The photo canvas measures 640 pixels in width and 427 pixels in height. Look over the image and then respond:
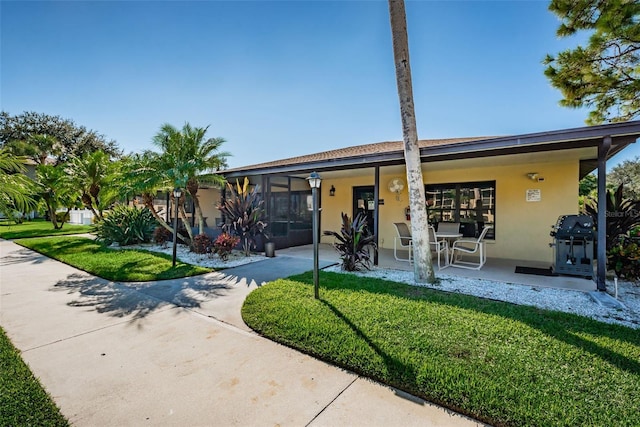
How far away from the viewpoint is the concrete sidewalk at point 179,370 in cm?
222

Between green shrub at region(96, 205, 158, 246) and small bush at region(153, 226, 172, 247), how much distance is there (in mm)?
695

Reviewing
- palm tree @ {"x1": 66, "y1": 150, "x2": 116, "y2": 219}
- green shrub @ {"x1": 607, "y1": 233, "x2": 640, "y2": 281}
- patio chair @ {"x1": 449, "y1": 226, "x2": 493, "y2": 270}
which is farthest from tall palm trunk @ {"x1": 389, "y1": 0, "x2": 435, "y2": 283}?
palm tree @ {"x1": 66, "y1": 150, "x2": 116, "y2": 219}

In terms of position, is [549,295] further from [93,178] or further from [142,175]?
[93,178]

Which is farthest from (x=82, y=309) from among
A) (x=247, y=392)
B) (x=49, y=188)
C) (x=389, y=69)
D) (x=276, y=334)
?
(x=49, y=188)

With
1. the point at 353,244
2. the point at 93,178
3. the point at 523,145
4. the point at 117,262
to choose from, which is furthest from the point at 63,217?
the point at 523,145

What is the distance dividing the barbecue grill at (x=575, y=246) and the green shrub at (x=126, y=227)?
42.9 feet

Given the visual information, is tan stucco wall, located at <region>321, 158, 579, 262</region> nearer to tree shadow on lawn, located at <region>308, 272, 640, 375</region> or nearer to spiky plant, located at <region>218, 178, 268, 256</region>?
tree shadow on lawn, located at <region>308, 272, 640, 375</region>

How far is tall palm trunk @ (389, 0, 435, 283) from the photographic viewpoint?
5.49m

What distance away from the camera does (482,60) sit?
8.58 m

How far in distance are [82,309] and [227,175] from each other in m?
7.19

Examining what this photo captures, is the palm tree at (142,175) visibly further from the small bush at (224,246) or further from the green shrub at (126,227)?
the small bush at (224,246)

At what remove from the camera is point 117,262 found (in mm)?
7727

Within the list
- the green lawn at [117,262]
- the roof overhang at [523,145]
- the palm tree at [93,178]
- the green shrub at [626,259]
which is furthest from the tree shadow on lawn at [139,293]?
the green shrub at [626,259]

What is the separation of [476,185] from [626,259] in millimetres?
3980
